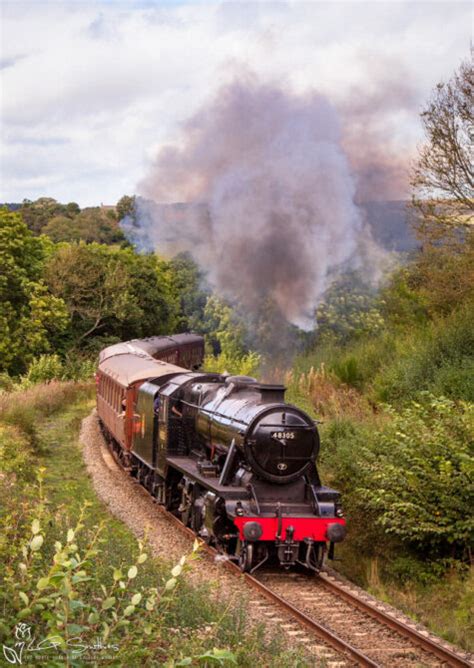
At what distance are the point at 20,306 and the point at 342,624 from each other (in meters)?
31.9

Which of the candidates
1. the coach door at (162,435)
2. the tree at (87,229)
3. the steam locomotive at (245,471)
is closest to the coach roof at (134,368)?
the coach door at (162,435)

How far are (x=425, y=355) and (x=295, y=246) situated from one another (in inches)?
173

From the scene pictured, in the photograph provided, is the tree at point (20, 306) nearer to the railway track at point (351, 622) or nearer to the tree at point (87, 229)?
the railway track at point (351, 622)

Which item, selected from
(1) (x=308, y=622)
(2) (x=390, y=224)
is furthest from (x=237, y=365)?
(1) (x=308, y=622)

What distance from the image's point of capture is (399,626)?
30.6 feet

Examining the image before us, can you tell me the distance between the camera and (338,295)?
25406 millimetres

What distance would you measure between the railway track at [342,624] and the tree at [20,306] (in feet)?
89.8

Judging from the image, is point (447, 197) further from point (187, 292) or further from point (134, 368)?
point (187, 292)

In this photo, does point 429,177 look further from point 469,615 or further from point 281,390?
point 469,615

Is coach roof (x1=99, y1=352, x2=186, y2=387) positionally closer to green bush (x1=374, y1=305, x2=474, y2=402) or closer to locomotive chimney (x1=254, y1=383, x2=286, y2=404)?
green bush (x1=374, y1=305, x2=474, y2=402)

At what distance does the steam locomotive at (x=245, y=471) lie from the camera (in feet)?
38.3

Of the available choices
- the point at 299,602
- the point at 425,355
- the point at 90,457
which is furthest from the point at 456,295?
the point at 299,602

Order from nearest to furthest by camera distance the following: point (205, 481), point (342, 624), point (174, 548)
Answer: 1. point (342, 624)
2. point (205, 481)
3. point (174, 548)

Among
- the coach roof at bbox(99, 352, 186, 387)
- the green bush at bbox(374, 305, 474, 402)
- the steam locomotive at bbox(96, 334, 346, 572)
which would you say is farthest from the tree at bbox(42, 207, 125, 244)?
the steam locomotive at bbox(96, 334, 346, 572)
